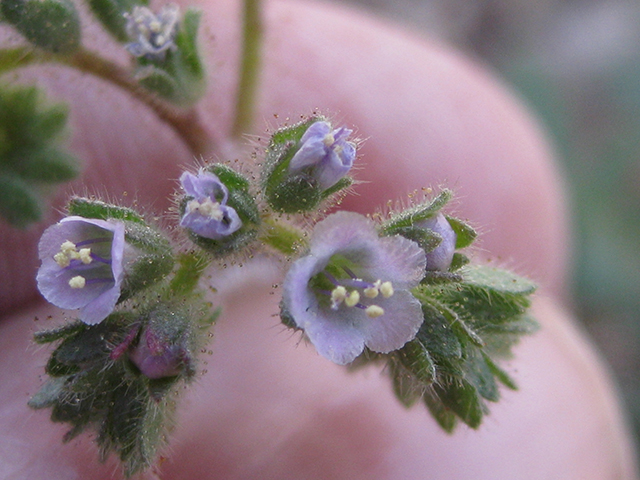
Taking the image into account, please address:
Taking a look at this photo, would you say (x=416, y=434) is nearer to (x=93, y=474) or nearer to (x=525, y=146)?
(x=93, y=474)

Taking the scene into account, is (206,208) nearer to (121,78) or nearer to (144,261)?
(144,261)

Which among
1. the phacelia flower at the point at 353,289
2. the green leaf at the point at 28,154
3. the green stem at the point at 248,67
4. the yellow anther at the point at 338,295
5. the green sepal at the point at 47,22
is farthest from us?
the green stem at the point at 248,67

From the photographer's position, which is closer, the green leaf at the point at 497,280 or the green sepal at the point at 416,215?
the green sepal at the point at 416,215

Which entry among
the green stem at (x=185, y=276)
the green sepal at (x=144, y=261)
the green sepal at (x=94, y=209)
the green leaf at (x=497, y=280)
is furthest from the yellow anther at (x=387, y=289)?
the green sepal at (x=94, y=209)

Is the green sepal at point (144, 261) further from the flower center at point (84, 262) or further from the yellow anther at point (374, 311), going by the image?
the yellow anther at point (374, 311)

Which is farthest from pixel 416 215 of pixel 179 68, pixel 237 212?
pixel 179 68

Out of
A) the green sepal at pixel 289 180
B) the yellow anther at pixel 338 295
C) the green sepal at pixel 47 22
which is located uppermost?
the green sepal at pixel 289 180
